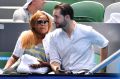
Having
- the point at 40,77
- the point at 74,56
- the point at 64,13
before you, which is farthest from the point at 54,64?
the point at 40,77

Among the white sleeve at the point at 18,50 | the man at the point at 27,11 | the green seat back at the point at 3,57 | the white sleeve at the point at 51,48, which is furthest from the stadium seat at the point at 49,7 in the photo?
the white sleeve at the point at 51,48

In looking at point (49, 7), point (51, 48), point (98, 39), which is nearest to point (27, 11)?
point (49, 7)

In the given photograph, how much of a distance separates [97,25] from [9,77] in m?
2.03

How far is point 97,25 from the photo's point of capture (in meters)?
4.79

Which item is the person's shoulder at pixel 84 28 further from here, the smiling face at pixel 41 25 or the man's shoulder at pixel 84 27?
the smiling face at pixel 41 25

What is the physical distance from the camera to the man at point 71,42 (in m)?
4.39

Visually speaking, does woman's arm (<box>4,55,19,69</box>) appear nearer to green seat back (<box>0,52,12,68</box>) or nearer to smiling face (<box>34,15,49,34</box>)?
green seat back (<box>0,52,12,68</box>)

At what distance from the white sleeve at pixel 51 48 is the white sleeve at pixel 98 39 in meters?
0.36

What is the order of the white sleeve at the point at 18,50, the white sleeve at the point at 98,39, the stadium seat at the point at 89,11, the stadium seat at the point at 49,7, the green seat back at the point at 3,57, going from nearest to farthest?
the white sleeve at the point at 98,39
the white sleeve at the point at 18,50
the green seat back at the point at 3,57
the stadium seat at the point at 89,11
the stadium seat at the point at 49,7

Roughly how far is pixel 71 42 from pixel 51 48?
8.0 inches

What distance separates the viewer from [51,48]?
446cm

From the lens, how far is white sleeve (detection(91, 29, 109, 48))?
4.38 m

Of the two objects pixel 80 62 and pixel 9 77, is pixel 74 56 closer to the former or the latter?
pixel 80 62


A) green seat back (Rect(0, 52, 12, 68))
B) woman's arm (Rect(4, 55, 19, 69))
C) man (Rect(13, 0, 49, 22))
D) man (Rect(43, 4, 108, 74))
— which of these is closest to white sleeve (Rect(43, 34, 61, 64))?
man (Rect(43, 4, 108, 74))
